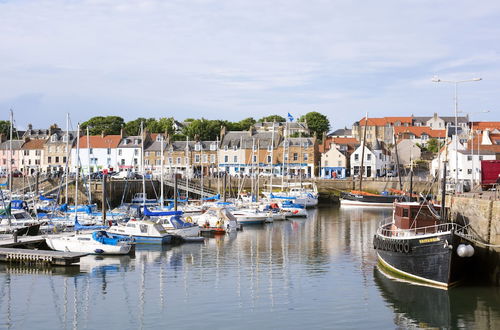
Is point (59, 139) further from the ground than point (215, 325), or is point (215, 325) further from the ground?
point (59, 139)

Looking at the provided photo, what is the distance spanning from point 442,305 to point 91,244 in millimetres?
21775

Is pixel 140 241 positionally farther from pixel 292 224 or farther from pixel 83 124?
pixel 83 124

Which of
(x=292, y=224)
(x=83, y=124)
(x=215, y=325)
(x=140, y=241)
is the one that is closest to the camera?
(x=215, y=325)

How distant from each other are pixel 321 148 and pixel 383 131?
4004 centimetres

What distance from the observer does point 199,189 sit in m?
87.5

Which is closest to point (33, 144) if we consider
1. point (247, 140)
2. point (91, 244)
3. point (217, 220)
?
point (247, 140)

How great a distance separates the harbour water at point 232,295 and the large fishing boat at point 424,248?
749 millimetres

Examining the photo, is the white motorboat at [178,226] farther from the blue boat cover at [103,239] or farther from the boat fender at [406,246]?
the boat fender at [406,246]

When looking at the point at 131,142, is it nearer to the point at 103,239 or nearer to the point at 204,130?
the point at 204,130

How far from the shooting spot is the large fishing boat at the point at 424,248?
28.8 metres

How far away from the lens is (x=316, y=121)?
486 ft

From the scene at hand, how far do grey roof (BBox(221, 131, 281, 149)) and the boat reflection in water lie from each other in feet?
247

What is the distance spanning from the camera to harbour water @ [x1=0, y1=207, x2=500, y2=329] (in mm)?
25797

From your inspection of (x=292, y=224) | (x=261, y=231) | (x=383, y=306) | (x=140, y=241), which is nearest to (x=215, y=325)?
(x=383, y=306)
